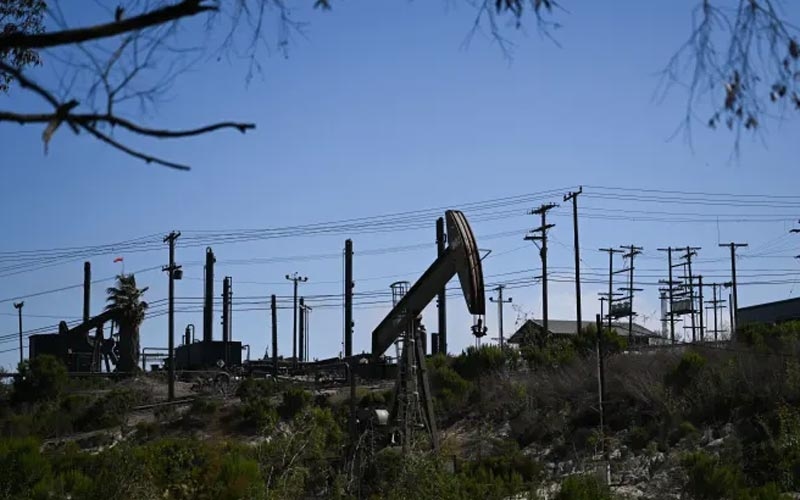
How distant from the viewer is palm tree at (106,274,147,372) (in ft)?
201

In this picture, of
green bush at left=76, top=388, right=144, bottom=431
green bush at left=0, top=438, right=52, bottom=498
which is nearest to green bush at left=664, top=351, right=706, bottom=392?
green bush at left=76, top=388, right=144, bottom=431

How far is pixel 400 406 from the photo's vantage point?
32906 millimetres

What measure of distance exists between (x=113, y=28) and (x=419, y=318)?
28.9m

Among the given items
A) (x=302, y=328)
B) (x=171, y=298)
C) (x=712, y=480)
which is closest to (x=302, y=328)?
(x=302, y=328)

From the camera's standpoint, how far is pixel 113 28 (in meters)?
5.29

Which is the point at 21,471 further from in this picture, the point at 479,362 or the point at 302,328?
the point at 302,328

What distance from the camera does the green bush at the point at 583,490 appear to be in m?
19.9

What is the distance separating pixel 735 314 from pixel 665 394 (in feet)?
118

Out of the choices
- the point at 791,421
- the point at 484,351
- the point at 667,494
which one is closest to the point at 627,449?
the point at 667,494

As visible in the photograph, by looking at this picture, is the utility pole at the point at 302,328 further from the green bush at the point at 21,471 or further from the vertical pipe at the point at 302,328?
the green bush at the point at 21,471

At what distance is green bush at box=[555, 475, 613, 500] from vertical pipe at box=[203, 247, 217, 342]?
4996cm

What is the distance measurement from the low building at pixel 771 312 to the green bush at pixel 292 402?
28.7m

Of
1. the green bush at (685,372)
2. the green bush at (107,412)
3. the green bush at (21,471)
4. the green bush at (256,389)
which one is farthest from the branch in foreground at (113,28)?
the green bush at (256,389)

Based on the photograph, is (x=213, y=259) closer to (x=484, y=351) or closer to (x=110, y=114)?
(x=484, y=351)
